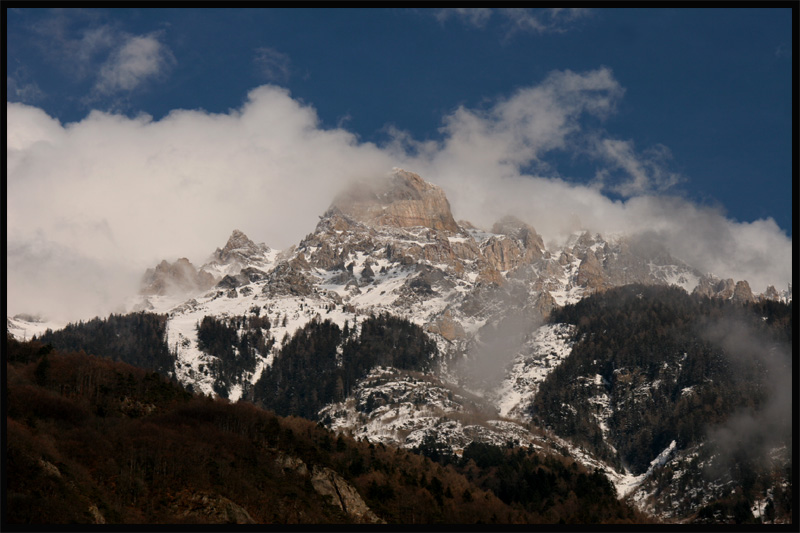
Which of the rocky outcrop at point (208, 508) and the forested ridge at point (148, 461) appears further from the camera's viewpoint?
the rocky outcrop at point (208, 508)

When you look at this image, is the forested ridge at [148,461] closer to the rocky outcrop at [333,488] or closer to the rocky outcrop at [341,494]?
the rocky outcrop at [333,488]

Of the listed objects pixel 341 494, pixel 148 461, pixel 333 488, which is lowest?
pixel 341 494

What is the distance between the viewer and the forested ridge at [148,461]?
10706cm

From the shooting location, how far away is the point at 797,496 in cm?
5569

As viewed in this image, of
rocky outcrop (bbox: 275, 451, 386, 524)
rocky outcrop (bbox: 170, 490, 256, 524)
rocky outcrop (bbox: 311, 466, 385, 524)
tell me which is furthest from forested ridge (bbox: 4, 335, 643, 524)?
rocky outcrop (bbox: 311, 466, 385, 524)

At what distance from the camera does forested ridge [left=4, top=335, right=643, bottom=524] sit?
107m

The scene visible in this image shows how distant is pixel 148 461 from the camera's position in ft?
448

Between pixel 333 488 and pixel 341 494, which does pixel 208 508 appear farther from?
pixel 341 494

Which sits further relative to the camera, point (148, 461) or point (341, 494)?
point (341, 494)

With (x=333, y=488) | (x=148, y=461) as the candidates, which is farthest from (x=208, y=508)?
(x=333, y=488)

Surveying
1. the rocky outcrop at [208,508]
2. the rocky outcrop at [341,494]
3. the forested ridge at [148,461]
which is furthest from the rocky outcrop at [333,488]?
the rocky outcrop at [208,508]

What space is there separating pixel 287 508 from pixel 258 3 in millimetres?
110031

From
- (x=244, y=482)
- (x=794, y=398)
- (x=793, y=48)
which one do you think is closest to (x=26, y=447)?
(x=244, y=482)

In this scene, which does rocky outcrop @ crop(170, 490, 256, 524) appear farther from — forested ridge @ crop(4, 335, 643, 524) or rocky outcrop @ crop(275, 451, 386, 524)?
rocky outcrop @ crop(275, 451, 386, 524)
